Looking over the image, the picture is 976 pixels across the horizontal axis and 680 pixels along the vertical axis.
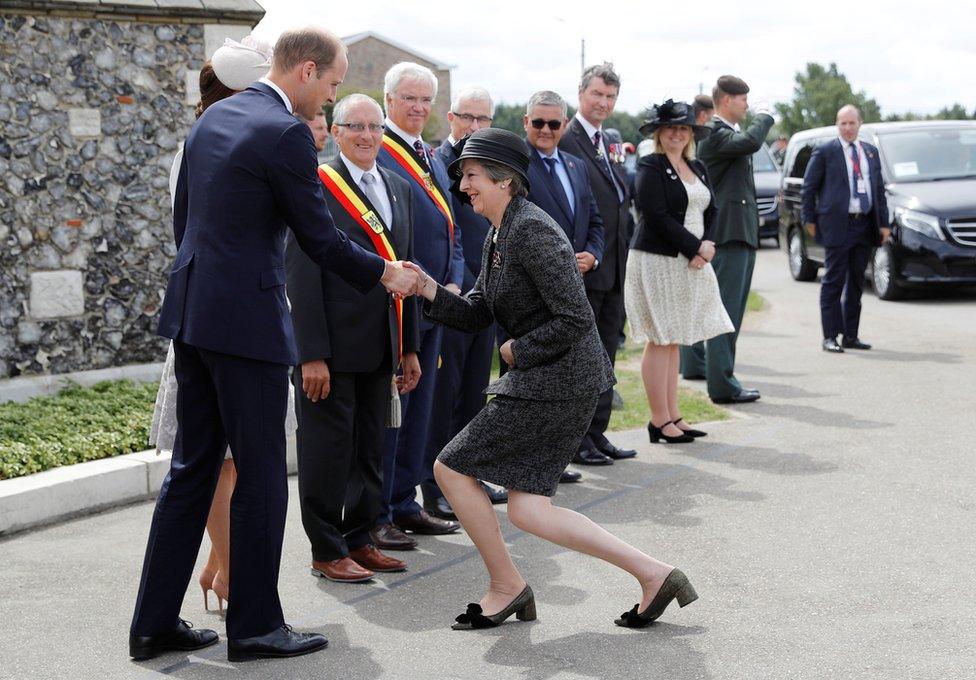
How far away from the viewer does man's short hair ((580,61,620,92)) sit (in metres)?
7.81

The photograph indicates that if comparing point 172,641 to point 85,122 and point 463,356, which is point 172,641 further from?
point 85,122

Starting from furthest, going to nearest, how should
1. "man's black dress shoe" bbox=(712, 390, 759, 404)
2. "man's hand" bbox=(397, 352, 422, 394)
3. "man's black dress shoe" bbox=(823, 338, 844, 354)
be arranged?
"man's black dress shoe" bbox=(823, 338, 844, 354)
"man's black dress shoe" bbox=(712, 390, 759, 404)
"man's hand" bbox=(397, 352, 422, 394)

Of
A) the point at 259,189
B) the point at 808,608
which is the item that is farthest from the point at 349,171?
the point at 808,608

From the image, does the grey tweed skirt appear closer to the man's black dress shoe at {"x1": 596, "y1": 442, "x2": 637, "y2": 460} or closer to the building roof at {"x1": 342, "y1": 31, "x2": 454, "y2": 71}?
the man's black dress shoe at {"x1": 596, "y1": 442, "x2": 637, "y2": 460}

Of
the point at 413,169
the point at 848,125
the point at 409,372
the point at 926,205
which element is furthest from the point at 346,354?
the point at 926,205

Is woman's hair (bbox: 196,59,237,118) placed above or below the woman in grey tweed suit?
above

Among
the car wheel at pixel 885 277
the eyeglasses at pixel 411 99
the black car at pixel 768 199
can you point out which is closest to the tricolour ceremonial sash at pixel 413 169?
the eyeglasses at pixel 411 99

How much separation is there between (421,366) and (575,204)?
5.67ft

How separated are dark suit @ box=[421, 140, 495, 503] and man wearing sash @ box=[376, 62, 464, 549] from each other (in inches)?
11.7

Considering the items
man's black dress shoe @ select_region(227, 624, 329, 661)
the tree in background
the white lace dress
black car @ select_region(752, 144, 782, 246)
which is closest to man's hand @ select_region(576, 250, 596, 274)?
the white lace dress

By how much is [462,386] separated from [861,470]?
2402mm

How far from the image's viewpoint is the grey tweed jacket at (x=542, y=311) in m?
4.77

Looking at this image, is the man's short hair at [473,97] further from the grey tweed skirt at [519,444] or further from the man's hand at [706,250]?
the grey tweed skirt at [519,444]

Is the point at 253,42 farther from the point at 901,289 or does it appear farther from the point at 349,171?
the point at 901,289
